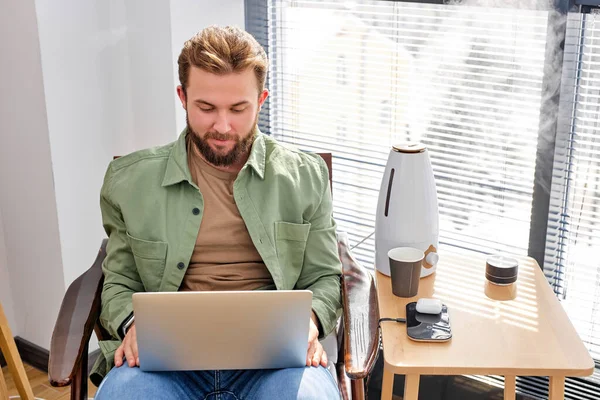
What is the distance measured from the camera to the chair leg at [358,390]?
1.47 meters

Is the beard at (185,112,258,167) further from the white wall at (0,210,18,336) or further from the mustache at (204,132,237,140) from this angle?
the white wall at (0,210,18,336)

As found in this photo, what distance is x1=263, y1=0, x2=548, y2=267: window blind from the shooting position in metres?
1.96

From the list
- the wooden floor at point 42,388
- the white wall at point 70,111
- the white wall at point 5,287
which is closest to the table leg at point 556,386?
the white wall at point 70,111

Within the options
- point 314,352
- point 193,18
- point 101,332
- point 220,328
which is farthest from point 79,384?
point 193,18

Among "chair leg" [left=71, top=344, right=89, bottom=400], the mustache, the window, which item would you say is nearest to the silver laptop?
"chair leg" [left=71, top=344, right=89, bottom=400]

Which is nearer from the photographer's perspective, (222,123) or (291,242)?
(222,123)

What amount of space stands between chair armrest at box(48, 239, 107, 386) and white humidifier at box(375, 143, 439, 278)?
68 cm

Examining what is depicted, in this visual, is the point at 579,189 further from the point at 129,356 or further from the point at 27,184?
the point at 27,184

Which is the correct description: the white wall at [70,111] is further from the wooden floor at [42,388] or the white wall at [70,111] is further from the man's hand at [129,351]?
the man's hand at [129,351]

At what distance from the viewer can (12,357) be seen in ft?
6.30

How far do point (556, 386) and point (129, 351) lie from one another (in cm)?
84

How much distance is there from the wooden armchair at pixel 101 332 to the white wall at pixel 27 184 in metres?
0.52

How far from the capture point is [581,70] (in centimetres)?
183

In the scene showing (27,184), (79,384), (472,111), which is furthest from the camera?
(27,184)
